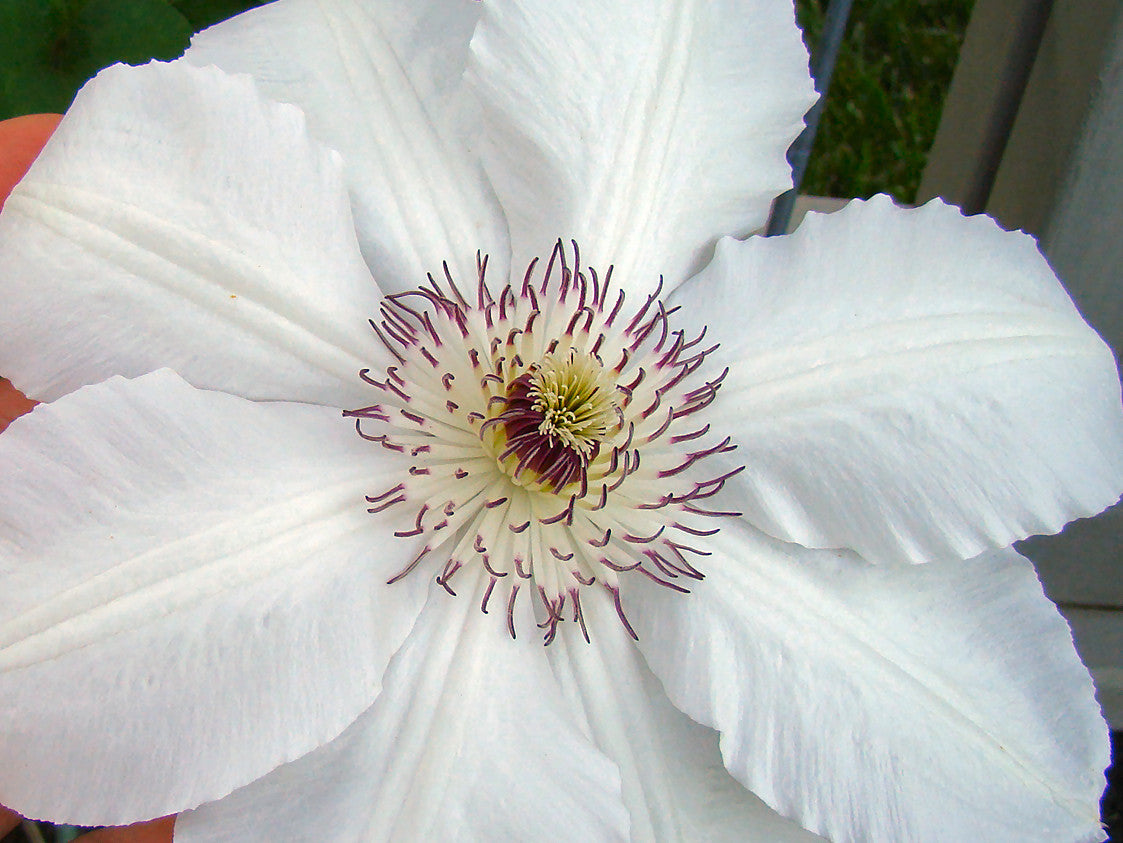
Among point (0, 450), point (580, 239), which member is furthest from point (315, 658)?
point (580, 239)

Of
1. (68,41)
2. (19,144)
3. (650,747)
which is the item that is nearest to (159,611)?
(650,747)

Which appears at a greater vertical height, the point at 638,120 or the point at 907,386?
the point at 638,120

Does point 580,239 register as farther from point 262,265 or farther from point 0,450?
point 0,450

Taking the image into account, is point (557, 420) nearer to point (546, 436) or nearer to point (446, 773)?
point (546, 436)

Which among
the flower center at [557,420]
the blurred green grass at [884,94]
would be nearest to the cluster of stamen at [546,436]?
the flower center at [557,420]

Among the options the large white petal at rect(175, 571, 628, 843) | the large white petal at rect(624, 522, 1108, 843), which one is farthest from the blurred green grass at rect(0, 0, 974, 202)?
the large white petal at rect(175, 571, 628, 843)

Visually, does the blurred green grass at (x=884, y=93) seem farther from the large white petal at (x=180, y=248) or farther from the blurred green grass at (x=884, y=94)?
the large white petal at (x=180, y=248)
